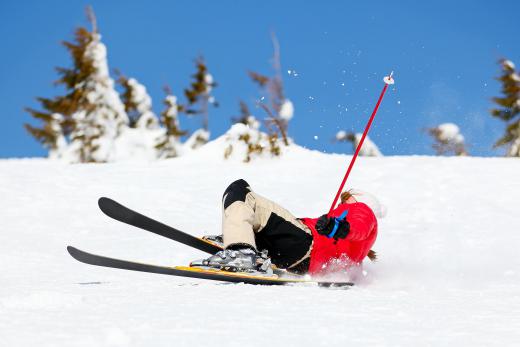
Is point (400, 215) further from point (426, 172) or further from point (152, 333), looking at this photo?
point (152, 333)

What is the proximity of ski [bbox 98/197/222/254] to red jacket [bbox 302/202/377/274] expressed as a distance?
0.60 metres

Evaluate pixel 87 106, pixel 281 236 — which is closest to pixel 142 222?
pixel 281 236

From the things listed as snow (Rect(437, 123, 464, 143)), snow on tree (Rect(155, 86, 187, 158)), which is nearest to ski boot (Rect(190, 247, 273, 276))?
snow (Rect(437, 123, 464, 143))

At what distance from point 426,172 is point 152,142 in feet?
82.7

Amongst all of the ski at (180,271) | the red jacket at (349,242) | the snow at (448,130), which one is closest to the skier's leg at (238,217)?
the ski at (180,271)

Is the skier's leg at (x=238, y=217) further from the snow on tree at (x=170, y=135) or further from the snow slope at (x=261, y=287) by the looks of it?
the snow on tree at (x=170, y=135)

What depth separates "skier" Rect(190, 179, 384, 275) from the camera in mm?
3193

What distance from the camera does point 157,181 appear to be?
27.3ft

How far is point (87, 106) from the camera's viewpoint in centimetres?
2655

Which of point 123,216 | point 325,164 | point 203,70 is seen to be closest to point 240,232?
point 123,216

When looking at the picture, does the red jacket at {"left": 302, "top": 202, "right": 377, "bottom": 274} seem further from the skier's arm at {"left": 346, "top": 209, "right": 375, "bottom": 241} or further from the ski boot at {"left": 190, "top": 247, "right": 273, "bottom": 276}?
the ski boot at {"left": 190, "top": 247, "right": 273, "bottom": 276}

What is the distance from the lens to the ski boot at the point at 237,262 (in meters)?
3.12

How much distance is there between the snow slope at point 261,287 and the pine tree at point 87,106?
1753 cm

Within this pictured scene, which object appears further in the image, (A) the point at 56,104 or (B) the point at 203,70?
(B) the point at 203,70
